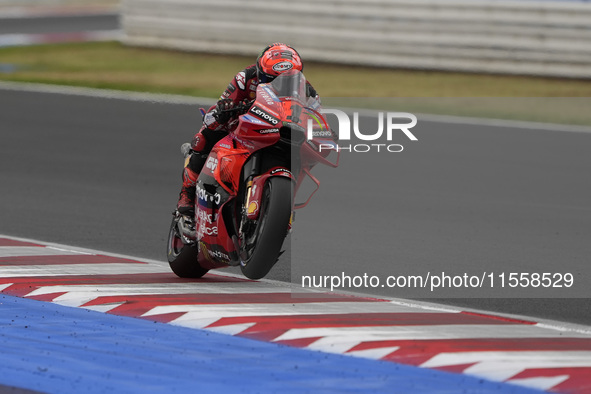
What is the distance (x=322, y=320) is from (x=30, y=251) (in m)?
2.90

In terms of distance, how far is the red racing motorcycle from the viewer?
6344mm

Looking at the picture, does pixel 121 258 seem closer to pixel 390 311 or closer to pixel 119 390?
pixel 390 311

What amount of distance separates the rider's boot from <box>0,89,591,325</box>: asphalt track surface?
69cm

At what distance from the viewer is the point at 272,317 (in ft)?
19.5

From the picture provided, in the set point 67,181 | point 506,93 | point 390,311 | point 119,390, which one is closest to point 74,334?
point 119,390

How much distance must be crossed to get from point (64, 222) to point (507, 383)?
543cm

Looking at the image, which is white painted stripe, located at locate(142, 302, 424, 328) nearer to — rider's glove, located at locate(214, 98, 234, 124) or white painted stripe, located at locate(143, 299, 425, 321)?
white painted stripe, located at locate(143, 299, 425, 321)

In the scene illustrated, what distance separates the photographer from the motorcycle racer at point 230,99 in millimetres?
6645

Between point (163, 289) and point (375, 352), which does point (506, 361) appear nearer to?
point (375, 352)

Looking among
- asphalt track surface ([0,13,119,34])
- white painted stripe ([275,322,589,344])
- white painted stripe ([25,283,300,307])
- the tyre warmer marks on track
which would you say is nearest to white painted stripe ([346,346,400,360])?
the tyre warmer marks on track

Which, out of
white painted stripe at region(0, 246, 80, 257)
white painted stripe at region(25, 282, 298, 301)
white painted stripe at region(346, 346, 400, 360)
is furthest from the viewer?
white painted stripe at region(0, 246, 80, 257)

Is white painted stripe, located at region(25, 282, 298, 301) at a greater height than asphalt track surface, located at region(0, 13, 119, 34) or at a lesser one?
lesser

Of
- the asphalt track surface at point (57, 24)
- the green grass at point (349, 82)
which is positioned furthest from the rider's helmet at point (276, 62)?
the asphalt track surface at point (57, 24)

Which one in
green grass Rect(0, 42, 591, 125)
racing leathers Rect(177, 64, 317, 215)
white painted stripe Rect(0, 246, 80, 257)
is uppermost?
green grass Rect(0, 42, 591, 125)
